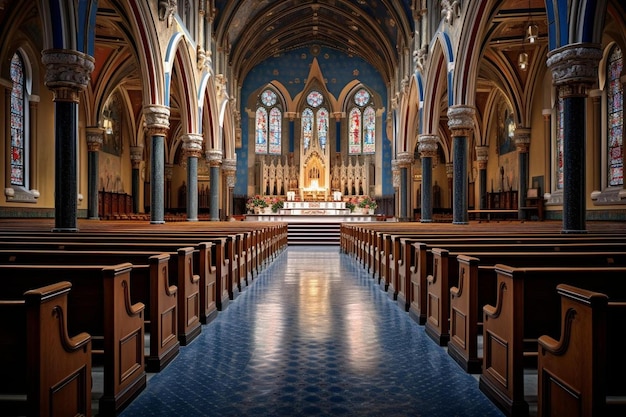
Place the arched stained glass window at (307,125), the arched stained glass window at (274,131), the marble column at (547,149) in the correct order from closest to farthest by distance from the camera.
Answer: the marble column at (547,149) < the arched stained glass window at (307,125) < the arched stained glass window at (274,131)

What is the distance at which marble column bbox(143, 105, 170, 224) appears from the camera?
15969 millimetres

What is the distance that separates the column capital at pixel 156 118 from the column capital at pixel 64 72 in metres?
5.45

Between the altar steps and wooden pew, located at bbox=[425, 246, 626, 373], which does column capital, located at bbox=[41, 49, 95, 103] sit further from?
the altar steps

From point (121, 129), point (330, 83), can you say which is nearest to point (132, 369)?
point (121, 129)

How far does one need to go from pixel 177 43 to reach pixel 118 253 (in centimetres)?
1421

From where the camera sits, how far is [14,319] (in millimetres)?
2691

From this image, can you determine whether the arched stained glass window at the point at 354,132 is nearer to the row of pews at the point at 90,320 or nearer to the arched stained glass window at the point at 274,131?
the arched stained glass window at the point at 274,131

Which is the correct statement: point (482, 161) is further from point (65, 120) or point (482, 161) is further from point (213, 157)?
point (65, 120)

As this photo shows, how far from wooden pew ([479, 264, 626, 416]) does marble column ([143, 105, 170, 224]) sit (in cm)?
1372

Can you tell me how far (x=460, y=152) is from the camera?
15.4 metres

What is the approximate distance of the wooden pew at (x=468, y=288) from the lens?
167 inches

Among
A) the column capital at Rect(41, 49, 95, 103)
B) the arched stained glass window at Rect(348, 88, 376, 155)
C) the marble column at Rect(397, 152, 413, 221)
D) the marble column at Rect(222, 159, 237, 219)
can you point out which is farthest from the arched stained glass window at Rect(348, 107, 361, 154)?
the column capital at Rect(41, 49, 95, 103)

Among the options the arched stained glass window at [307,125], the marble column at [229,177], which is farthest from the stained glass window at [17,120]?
the arched stained glass window at [307,125]

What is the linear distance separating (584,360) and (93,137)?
24518 millimetres
